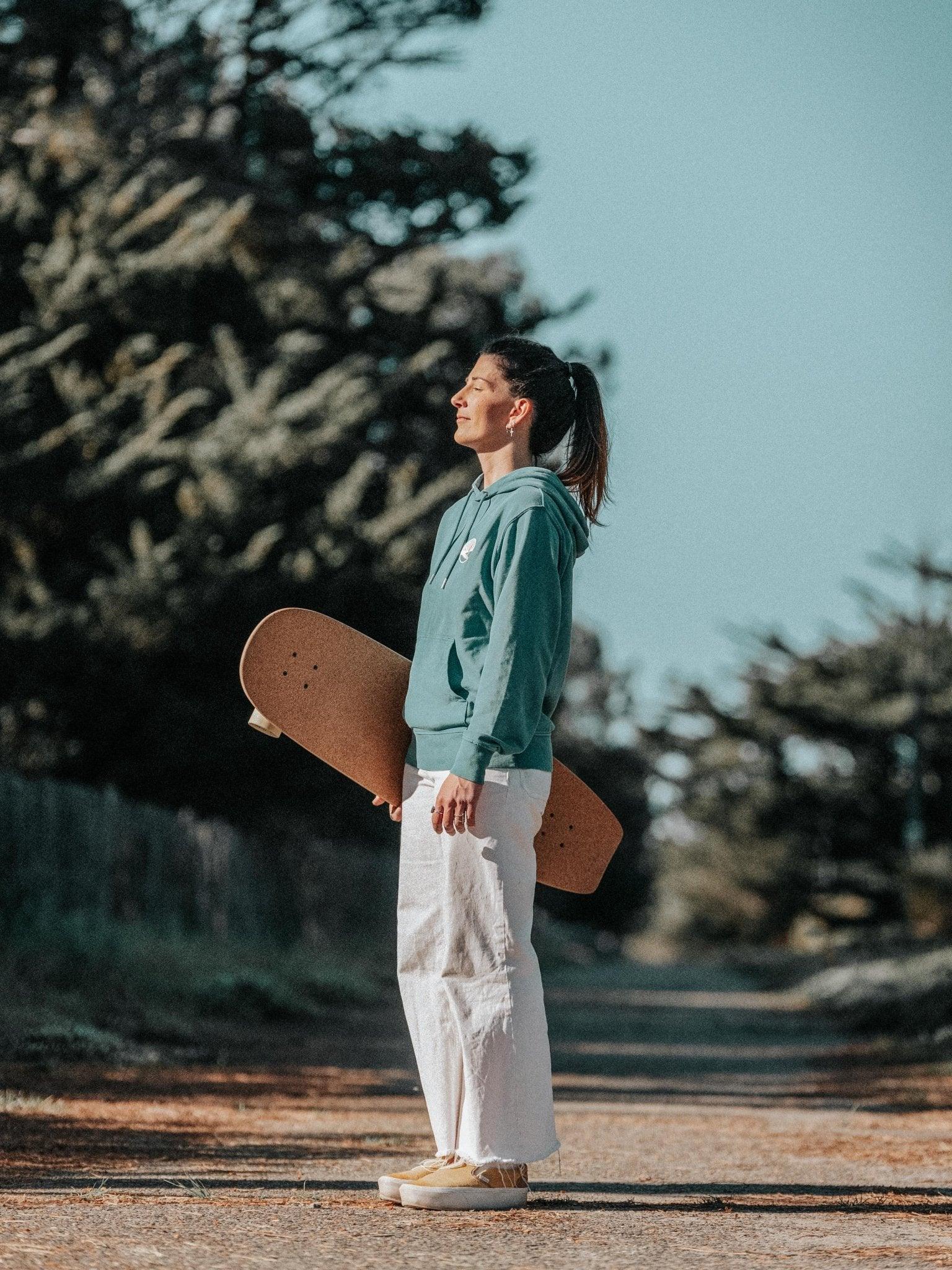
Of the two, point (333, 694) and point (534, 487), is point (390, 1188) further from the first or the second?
point (534, 487)

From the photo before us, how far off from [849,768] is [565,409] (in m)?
22.7

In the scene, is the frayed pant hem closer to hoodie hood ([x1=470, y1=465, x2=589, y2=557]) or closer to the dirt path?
the dirt path

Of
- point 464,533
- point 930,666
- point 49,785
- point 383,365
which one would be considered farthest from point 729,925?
point 464,533

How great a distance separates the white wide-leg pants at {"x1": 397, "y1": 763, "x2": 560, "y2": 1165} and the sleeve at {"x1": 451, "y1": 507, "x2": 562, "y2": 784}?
11 cm

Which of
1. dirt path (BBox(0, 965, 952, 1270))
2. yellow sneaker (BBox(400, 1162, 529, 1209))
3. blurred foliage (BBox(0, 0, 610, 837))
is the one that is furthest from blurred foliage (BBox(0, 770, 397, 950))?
yellow sneaker (BBox(400, 1162, 529, 1209))

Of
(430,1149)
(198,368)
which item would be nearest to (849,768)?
(198,368)

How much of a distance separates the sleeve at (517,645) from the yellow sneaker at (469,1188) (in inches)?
33.3

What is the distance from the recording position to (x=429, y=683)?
4223mm

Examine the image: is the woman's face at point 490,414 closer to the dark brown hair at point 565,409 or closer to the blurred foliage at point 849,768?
the dark brown hair at point 565,409

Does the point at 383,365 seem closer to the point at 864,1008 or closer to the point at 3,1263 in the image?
the point at 864,1008

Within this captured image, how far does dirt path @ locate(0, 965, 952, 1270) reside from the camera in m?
3.38

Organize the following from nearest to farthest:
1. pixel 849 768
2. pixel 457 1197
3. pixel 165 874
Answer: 1. pixel 457 1197
2. pixel 165 874
3. pixel 849 768

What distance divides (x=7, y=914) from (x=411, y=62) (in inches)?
370

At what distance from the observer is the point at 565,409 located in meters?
4.51
